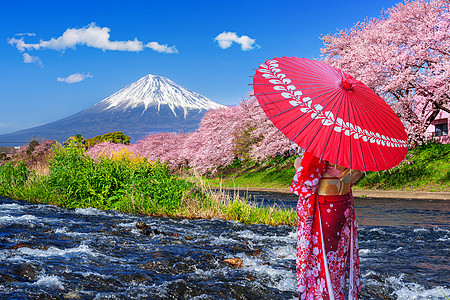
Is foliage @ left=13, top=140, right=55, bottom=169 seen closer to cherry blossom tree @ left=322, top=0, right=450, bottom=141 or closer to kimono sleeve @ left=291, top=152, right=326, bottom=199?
cherry blossom tree @ left=322, top=0, right=450, bottom=141

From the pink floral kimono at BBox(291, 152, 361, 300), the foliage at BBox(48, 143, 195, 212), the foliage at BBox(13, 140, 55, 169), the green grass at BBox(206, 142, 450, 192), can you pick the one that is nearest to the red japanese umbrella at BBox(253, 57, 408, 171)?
the pink floral kimono at BBox(291, 152, 361, 300)

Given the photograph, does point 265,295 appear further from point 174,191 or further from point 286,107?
point 174,191

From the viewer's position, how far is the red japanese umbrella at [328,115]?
9.71ft

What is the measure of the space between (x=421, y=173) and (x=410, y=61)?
6.34 meters

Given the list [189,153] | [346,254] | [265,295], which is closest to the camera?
[346,254]

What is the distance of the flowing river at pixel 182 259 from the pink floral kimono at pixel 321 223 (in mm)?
1594

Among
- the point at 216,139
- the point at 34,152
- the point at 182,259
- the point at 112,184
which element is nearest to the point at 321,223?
the point at 182,259

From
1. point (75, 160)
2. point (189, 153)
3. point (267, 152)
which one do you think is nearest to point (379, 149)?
point (75, 160)

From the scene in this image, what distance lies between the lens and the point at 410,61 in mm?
20828

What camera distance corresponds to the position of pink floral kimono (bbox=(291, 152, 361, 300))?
319 centimetres

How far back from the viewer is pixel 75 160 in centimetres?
1398

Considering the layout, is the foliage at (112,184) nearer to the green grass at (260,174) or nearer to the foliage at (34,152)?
the green grass at (260,174)

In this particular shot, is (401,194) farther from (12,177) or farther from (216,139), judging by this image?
(216,139)

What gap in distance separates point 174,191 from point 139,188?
3.65 feet
